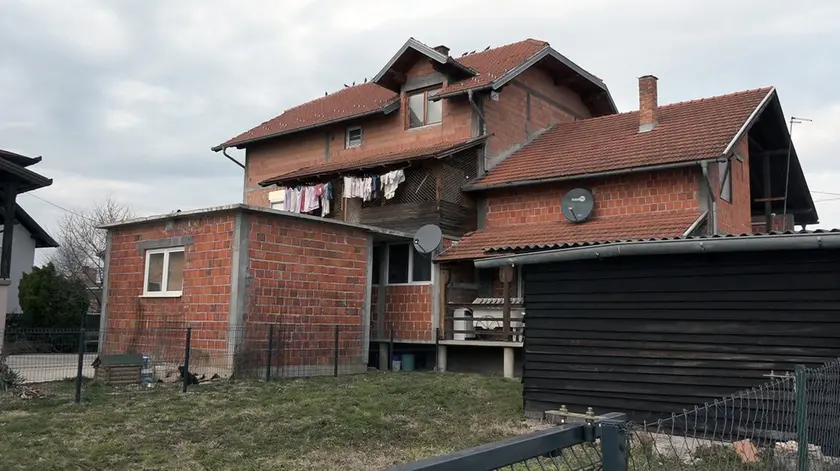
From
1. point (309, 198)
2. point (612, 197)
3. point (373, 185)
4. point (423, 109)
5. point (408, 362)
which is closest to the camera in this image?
point (612, 197)

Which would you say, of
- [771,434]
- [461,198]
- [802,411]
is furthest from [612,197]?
[802,411]

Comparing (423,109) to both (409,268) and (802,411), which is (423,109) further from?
(802,411)

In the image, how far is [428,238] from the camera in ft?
52.9

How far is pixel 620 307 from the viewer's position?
938 cm

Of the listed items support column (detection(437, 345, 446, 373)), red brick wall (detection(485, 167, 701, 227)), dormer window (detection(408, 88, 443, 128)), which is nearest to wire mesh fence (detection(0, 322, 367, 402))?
support column (detection(437, 345, 446, 373))

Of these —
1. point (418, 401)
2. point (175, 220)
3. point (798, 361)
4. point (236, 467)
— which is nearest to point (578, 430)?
point (236, 467)

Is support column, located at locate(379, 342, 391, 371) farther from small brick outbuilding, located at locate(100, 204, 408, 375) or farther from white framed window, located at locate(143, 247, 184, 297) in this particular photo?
white framed window, located at locate(143, 247, 184, 297)

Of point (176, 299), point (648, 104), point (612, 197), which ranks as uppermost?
point (648, 104)

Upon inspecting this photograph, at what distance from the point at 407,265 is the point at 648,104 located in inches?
284

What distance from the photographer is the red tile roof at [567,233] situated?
46.0 feet

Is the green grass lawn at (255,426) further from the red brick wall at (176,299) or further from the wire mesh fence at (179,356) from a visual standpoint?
the red brick wall at (176,299)

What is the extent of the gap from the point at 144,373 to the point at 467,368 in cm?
698

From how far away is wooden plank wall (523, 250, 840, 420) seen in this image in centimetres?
809

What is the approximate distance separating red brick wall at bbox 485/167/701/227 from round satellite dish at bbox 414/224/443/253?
2016mm
